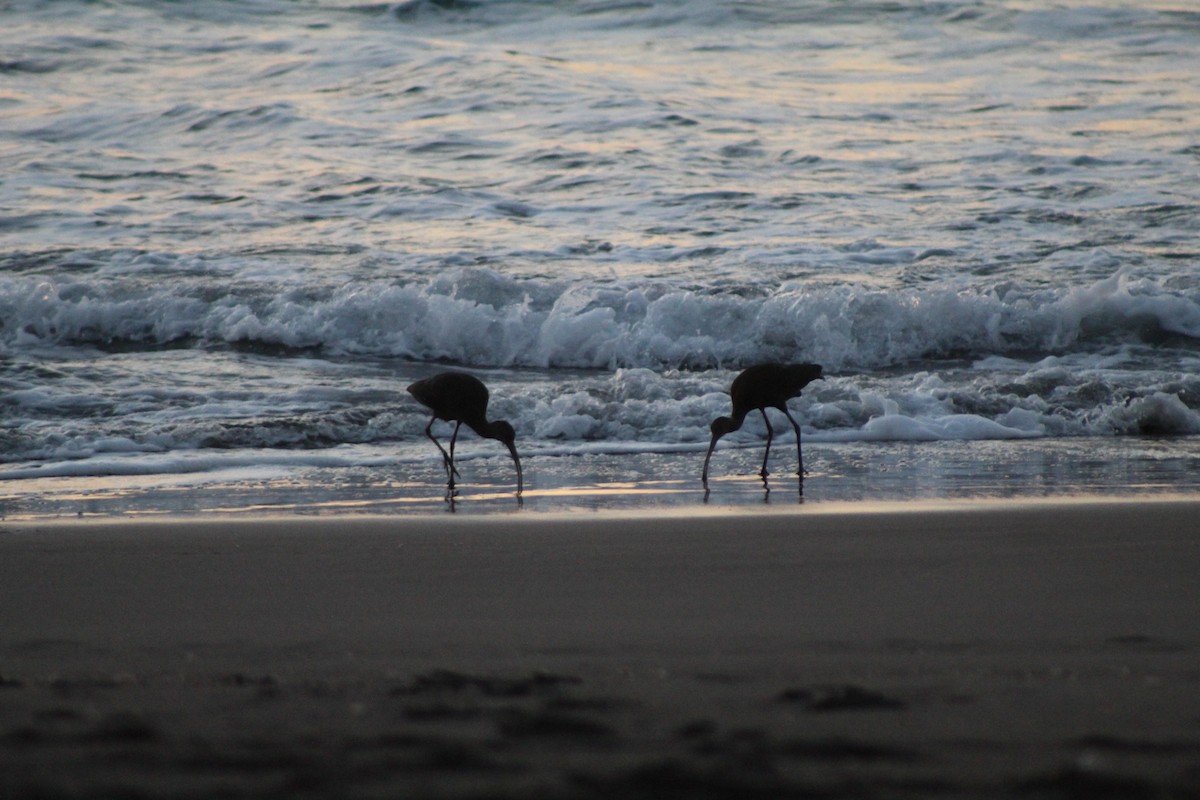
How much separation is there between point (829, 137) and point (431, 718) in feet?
56.1

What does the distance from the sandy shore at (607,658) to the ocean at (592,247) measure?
4.20ft

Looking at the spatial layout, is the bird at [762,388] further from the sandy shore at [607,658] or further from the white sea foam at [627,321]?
the white sea foam at [627,321]

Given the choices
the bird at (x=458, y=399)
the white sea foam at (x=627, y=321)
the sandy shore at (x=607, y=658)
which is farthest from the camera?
the white sea foam at (x=627, y=321)

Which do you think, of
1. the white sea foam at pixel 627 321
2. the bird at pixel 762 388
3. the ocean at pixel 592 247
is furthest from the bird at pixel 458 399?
the white sea foam at pixel 627 321

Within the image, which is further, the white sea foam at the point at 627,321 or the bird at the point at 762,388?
the white sea foam at the point at 627,321

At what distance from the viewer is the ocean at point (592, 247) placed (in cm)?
803

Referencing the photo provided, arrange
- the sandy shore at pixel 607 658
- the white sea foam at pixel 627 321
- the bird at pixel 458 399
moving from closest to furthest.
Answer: the sandy shore at pixel 607 658 → the bird at pixel 458 399 → the white sea foam at pixel 627 321

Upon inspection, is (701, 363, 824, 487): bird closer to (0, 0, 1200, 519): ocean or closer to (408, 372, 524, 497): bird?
(0, 0, 1200, 519): ocean

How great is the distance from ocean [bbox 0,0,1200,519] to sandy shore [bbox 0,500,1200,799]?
1279 mm

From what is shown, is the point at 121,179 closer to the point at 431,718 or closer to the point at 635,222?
the point at 635,222

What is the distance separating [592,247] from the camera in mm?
15086

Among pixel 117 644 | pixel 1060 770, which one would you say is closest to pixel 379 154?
pixel 117 644

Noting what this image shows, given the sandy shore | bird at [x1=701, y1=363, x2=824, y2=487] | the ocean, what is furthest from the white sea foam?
the sandy shore

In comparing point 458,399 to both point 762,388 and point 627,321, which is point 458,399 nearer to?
point 762,388
